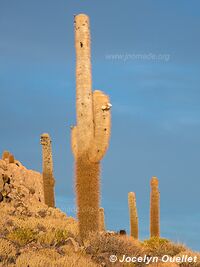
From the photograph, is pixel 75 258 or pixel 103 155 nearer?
pixel 75 258

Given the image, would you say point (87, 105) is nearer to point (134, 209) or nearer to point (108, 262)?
point (108, 262)

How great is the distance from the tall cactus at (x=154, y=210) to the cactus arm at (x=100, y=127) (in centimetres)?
1473

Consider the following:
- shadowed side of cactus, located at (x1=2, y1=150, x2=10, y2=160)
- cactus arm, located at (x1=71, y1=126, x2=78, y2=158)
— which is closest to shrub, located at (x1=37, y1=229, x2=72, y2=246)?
cactus arm, located at (x1=71, y1=126, x2=78, y2=158)

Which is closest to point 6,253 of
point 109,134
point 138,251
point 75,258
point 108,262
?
point 75,258

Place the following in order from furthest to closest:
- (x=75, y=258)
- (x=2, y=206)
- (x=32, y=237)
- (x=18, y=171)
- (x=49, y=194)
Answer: (x=18, y=171), (x=49, y=194), (x=2, y=206), (x=32, y=237), (x=75, y=258)

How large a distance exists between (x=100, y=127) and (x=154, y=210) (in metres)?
15.3

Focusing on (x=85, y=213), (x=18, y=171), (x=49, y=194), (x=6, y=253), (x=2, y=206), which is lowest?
(x=6, y=253)

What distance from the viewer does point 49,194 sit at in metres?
28.8

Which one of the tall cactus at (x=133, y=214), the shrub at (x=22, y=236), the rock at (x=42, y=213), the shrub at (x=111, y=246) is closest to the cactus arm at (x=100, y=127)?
the shrub at (x=111, y=246)

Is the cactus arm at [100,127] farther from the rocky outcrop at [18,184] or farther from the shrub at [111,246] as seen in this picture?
the rocky outcrop at [18,184]

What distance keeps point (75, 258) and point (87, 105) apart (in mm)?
5427

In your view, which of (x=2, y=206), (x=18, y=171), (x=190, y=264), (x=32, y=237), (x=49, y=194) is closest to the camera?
(x=190, y=264)

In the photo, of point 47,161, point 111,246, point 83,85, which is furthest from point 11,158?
point 111,246

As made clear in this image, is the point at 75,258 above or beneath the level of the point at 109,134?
beneath
